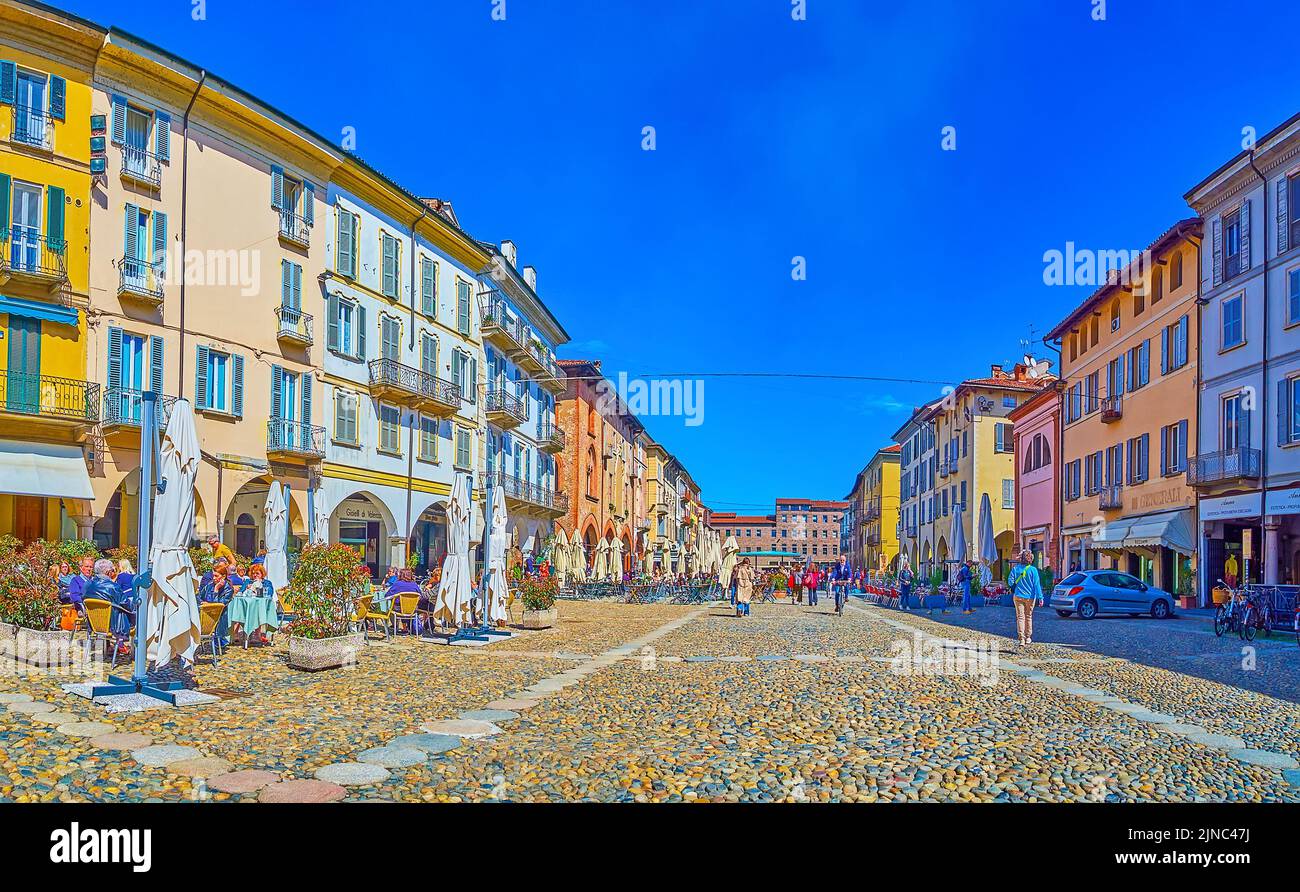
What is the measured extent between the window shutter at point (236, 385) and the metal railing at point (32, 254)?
4976 millimetres

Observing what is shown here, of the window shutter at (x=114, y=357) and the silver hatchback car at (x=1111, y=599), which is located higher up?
the window shutter at (x=114, y=357)

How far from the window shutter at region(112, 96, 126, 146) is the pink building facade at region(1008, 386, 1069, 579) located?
38.2 metres

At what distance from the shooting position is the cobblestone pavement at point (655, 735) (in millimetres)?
6457

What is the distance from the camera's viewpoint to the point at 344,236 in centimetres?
3116

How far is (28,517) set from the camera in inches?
909

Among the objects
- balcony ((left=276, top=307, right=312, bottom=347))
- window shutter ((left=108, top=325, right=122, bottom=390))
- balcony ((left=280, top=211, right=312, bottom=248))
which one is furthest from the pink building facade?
window shutter ((left=108, top=325, right=122, bottom=390))

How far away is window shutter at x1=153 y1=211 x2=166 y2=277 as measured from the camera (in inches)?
962

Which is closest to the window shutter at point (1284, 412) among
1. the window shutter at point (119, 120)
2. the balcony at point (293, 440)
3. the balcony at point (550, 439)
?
the balcony at point (293, 440)

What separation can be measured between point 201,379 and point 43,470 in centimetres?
478

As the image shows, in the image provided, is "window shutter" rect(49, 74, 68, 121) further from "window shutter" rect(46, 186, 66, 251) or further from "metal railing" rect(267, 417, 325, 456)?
"metal railing" rect(267, 417, 325, 456)

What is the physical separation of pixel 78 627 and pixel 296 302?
15.3m

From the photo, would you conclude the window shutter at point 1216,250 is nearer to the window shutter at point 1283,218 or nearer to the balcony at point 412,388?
the window shutter at point 1283,218

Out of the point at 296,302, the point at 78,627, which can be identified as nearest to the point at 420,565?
the point at 296,302

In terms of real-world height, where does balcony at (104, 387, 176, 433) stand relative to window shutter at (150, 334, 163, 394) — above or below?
below
